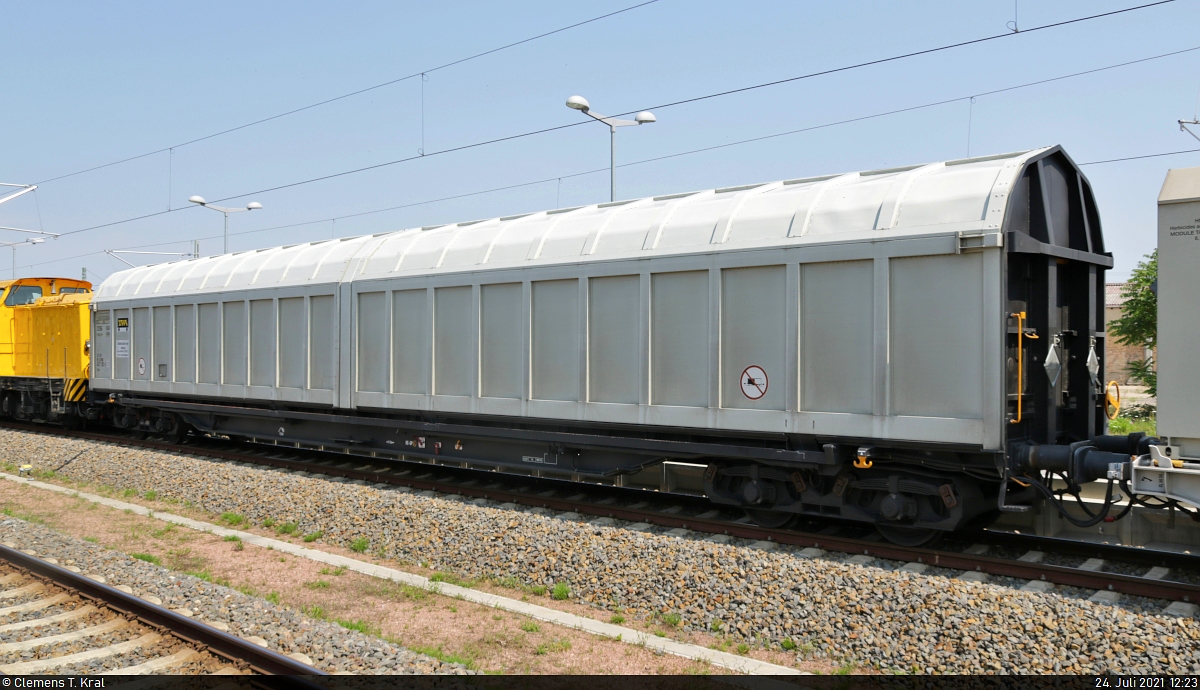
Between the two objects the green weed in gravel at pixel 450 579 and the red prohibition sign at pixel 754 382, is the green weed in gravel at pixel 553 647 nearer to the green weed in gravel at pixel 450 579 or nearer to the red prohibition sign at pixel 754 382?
the green weed in gravel at pixel 450 579

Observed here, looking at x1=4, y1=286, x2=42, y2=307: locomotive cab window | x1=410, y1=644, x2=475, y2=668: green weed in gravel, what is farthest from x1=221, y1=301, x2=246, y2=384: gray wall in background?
x1=4, y1=286, x2=42, y2=307: locomotive cab window

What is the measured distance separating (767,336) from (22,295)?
23120 millimetres

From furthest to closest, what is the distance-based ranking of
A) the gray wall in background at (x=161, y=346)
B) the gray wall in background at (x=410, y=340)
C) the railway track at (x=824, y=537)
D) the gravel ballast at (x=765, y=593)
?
the gray wall in background at (x=161, y=346)
the gray wall in background at (x=410, y=340)
the railway track at (x=824, y=537)
the gravel ballast at (x=765, y=593)

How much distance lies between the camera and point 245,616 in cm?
670

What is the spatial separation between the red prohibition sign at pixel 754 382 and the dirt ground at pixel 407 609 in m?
3.02

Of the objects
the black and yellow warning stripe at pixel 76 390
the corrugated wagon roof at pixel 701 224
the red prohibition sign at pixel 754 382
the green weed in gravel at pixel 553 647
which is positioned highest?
the corrugated wagon roof at pixel 701 224

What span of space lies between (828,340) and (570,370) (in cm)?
342

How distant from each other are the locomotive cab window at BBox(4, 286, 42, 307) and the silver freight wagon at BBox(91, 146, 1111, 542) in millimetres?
15168

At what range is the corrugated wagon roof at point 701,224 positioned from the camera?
7914 millimetres

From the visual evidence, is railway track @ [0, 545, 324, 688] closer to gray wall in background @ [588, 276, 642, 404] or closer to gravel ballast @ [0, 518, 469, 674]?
gravel ballast @ [0, 518, 469, 674]

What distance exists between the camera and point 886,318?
7984mm

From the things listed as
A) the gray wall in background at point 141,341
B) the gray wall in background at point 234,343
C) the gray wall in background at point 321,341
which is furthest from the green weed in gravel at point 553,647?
the gray wall in background at point 141,341

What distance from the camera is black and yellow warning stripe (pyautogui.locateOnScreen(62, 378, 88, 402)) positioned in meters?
20.3

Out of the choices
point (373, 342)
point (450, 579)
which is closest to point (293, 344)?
point (373, 342)
